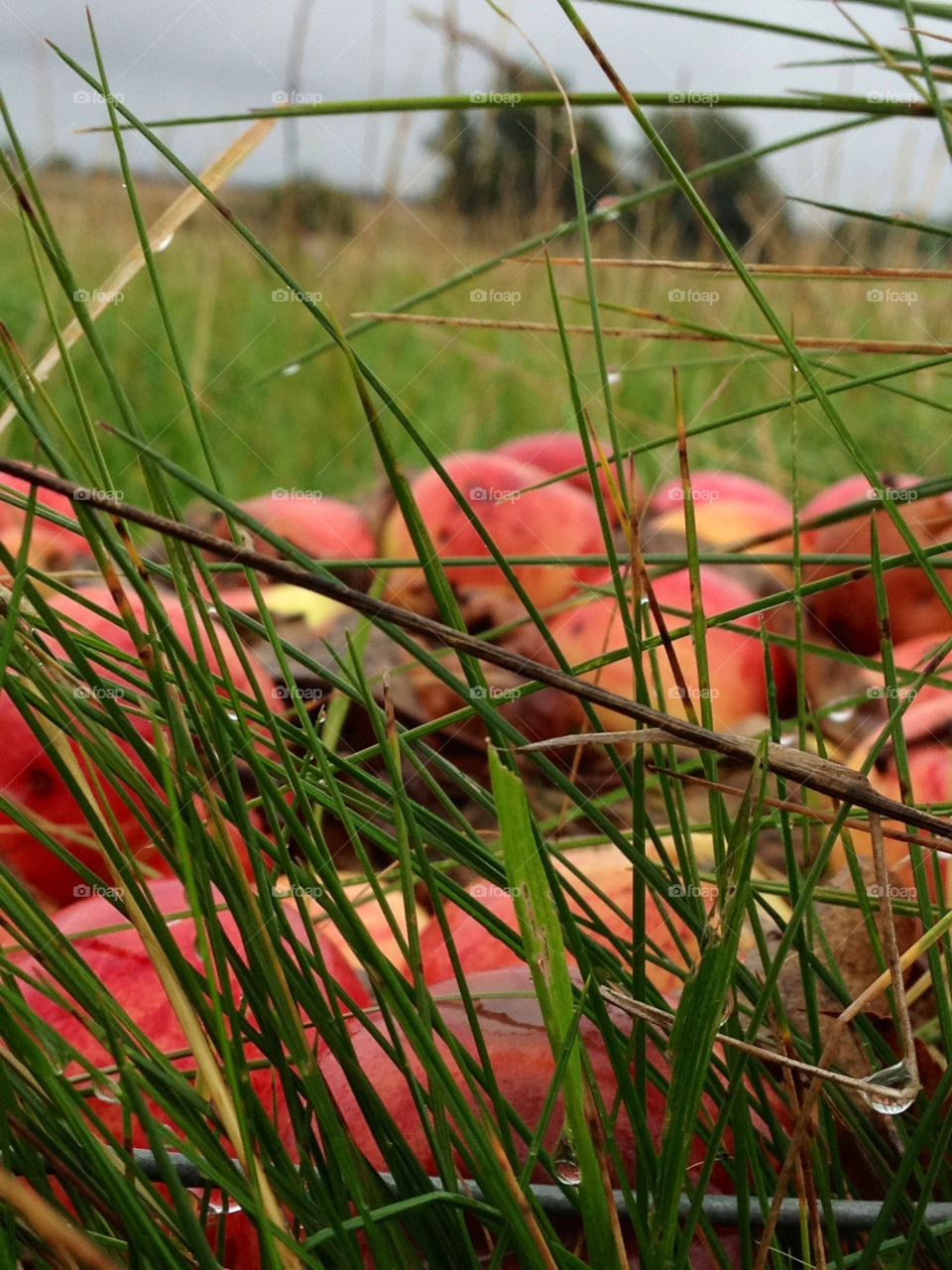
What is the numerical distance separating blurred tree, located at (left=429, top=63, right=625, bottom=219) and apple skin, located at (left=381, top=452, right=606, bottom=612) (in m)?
0.96

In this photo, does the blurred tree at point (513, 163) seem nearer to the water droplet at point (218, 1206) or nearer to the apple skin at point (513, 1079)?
the apple skin at point (513, 1079)

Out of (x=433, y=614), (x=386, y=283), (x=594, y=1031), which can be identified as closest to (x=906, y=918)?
(x=594, y=1031)

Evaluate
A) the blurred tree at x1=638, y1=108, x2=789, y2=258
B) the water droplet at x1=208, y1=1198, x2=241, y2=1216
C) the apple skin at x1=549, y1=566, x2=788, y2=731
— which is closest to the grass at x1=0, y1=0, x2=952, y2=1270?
the water droplet at x1=208, y1=1198, x2=241, y2=1216

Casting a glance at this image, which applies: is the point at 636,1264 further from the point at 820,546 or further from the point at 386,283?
the point at 386,283

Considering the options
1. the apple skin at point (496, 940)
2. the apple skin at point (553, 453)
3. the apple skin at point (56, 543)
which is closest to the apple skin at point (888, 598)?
the apple skin at point (553, 453)

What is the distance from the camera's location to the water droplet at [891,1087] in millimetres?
389

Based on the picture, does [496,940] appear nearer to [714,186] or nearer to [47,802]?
[47,802]

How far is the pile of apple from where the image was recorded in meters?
0.61

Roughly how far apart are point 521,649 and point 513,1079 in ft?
3.20

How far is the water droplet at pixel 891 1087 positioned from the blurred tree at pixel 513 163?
242 cm

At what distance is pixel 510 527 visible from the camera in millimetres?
1893

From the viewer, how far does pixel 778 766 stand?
0.39m

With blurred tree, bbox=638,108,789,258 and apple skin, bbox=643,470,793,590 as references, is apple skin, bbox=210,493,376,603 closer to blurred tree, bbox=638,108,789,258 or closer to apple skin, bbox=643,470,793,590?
apple skin, bbox=643,470,793,590

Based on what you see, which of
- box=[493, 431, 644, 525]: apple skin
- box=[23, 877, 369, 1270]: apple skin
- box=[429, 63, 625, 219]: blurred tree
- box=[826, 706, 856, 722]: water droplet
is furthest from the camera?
box=[429, 63, 625, 219]: blurred tree
